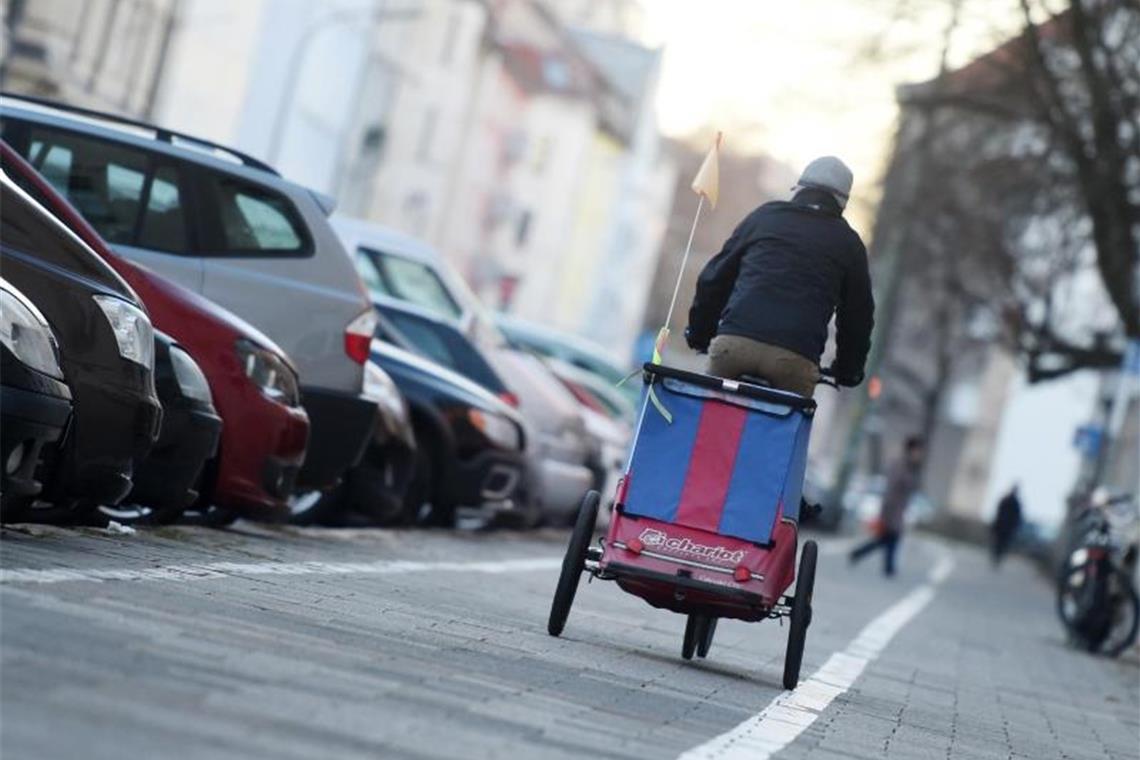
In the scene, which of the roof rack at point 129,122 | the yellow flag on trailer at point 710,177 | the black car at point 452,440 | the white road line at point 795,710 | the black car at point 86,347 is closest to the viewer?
the white road line at point 795,710

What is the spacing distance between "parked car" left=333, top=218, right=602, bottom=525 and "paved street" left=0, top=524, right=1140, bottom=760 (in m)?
4.51

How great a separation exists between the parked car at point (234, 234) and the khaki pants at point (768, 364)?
417cm

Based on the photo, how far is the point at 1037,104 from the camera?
117ft

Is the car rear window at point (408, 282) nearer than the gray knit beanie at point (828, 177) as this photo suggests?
No

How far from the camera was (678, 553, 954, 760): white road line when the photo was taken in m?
8.81

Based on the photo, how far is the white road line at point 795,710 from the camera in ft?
28.9

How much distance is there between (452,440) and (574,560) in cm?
829

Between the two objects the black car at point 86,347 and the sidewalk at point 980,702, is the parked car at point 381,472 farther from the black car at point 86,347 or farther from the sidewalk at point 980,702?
the black car at point 86,347

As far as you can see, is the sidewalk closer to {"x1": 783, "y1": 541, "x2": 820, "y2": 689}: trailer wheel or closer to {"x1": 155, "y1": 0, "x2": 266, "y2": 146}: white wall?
{"x1": 783, "y1": 541, "x2": 820, "y2": 689}: trailer wheel

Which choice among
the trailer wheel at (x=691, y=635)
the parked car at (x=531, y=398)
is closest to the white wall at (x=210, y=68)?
the parked car at (x=531, y=398)

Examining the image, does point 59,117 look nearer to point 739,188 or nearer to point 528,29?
point 528,29

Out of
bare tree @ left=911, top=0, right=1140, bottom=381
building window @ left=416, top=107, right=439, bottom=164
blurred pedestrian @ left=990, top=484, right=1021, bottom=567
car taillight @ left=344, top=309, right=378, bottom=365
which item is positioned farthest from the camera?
building window @ left=416, top=107, right=439, bottom=164

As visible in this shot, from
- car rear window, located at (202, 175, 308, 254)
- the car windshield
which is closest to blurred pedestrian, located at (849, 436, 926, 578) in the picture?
the car windshield

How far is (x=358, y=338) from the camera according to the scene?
52.7 ft
